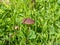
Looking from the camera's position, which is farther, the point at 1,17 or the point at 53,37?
the point at 1,17

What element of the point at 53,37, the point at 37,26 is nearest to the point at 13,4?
the point at 37,26

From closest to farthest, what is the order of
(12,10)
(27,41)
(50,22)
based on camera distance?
(27,41) → (50,22) → (12,10)

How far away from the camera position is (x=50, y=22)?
105 inches

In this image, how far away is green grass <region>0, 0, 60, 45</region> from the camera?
2.52m

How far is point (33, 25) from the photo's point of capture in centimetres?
262

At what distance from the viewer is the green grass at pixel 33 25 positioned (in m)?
2.52

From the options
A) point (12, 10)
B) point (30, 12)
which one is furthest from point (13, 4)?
point (30, 12)

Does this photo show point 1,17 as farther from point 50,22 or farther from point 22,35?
point 50,22

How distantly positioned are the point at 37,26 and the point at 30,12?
250 millimetres

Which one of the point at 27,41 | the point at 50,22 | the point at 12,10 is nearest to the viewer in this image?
the point at 27,41

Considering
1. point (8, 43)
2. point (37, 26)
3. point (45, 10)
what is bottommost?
point (8, 43)

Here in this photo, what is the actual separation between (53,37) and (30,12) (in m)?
0.49

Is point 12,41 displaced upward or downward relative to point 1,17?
downward

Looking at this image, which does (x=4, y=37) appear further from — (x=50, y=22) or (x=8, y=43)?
(x=50, y=22)
